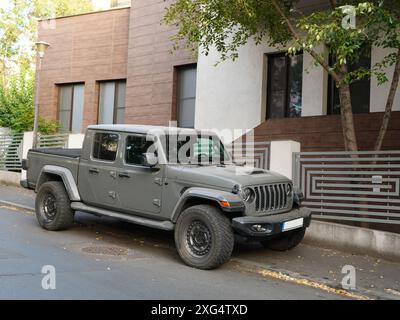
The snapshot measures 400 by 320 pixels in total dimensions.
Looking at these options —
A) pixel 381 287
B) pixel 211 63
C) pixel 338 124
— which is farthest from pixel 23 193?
pixel 381 287

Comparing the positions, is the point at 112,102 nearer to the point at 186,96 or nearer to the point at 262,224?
the point at 186,96

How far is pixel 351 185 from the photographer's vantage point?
856cm

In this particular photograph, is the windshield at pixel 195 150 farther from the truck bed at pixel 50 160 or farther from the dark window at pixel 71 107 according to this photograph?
the dark window at pixel 71 107

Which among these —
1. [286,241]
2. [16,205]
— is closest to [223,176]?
[286,241]

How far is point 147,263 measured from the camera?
6863 mm

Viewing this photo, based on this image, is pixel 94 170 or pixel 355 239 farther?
pixel 94 170

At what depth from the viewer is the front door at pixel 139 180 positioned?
7324 mm

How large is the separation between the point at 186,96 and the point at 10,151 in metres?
6.53

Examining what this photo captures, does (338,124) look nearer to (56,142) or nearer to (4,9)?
(56,142)

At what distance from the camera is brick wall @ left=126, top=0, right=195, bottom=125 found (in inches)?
652

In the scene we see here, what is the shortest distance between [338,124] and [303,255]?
464cm

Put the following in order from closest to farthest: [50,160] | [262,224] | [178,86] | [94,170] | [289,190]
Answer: [262,224], [289,190], [94,170], [50,160], [178,86]

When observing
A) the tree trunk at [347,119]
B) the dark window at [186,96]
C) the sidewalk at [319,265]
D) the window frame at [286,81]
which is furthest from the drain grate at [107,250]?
the dark window at [186,96]

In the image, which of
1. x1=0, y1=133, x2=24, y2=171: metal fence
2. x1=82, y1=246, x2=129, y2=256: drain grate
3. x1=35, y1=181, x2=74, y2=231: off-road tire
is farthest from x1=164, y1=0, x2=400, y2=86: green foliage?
x1=0, y1=133, x2=24, y2=171: metal fence
